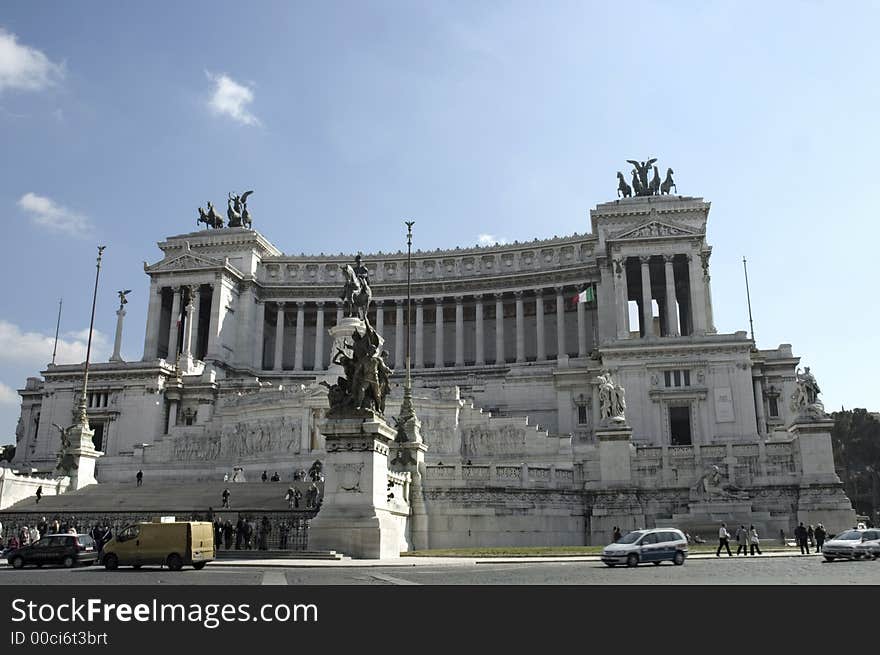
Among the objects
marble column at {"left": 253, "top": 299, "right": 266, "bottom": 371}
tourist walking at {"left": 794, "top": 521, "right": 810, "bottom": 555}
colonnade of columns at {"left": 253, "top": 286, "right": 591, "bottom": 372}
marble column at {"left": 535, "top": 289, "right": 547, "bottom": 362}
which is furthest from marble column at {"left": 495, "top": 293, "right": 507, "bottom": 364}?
tourist walking at {"left": 794, "top": 521, "right": 810, "bottom": 555}

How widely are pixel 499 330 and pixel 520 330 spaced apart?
2537 mm

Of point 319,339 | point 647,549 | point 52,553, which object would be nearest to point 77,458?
→ point 52,553

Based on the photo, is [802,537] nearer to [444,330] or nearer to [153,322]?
[444,330]

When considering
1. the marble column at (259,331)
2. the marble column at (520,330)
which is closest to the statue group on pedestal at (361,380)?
the marble column at (520,330)

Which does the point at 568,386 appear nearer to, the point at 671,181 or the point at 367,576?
the point at 671,181

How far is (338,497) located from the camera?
28.2 metres

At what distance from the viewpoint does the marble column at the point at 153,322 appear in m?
92.7

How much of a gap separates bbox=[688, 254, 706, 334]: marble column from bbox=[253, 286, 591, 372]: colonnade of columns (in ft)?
43.6

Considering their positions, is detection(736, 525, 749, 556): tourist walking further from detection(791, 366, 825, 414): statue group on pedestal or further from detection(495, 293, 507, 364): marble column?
detection(495, 293, 507, 364): marble column

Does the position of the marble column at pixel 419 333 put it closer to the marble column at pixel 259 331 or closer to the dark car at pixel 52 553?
the marble column at pixel 259 331

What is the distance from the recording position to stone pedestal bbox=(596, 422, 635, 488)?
43.1 meters

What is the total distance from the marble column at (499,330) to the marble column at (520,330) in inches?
74.7
